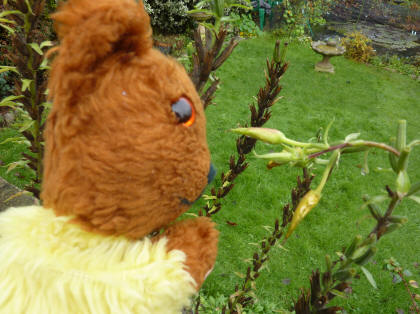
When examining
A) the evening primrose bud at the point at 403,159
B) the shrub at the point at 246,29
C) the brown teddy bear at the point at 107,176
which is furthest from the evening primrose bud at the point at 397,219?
the shrub at the point at 246,29

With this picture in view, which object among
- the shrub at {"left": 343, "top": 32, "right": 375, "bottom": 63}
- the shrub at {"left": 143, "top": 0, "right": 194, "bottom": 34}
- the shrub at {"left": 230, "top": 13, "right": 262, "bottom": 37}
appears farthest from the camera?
the shrub at {"left": 230, "top": 13, "right": 262, "bottom": 37}

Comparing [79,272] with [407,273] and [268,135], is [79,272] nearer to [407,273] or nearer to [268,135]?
[268,135]

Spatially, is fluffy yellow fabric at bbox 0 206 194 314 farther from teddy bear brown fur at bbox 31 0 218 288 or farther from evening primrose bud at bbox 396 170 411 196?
evening primrose bud at bbox 396 170 411 196

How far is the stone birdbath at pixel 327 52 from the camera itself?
583 centimetres

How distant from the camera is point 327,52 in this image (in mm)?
5809

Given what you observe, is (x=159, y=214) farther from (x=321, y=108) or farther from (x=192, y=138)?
(x=321, y=108)

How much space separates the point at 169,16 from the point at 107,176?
639cm

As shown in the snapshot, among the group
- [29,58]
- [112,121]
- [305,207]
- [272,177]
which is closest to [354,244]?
[305,207]

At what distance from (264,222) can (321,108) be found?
2.73 meters

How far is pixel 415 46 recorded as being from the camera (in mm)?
8578

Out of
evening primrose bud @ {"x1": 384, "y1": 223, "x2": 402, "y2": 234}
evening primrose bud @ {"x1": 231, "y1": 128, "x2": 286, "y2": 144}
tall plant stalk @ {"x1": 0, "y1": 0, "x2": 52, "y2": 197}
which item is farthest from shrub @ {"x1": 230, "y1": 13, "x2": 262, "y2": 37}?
evening primrose bud @ {"x1": 384, "y1": 223, "x2": 402, "y2": 234}

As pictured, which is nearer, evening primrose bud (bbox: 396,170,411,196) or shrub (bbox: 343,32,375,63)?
evening primrose bud (bbox: 396,170,411,196)

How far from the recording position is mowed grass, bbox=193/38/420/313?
2.50 meters

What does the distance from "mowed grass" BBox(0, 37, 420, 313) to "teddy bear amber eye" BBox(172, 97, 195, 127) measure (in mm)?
503
